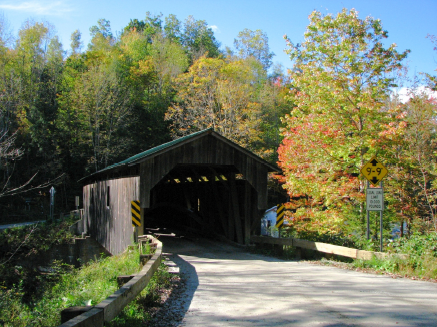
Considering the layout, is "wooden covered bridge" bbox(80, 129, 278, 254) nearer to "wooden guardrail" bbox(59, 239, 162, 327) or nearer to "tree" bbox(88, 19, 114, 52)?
Answer: "wooden guardrail" bbox(59, 239, 162, 327)

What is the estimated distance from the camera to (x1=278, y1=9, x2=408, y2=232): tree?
13.2 meters

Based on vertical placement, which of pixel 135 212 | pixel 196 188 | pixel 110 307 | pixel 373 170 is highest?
pixel 373 170

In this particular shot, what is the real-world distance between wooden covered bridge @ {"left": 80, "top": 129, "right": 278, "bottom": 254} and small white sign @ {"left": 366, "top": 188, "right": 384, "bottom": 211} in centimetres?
468

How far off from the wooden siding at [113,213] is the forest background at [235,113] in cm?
280

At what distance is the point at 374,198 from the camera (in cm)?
946

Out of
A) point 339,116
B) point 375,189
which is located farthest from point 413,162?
point 375,189

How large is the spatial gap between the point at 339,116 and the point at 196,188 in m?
7.94

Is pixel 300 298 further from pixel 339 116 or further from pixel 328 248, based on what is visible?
pixel 339 116

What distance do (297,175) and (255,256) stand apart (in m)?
3.46

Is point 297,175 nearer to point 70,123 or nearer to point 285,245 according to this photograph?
point 285,245

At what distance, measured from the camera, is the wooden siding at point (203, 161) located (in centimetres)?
1243

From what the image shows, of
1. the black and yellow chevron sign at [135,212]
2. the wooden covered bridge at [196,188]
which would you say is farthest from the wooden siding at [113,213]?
the black and yellow chevron sign at [135,212]

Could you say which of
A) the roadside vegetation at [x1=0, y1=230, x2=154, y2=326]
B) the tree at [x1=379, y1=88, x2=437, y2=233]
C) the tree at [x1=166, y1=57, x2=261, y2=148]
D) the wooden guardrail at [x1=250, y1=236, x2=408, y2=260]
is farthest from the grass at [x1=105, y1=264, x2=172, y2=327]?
the tree at [x1=166, y1=57, x2=261, y2=148]

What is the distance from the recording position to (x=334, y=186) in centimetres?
1338
